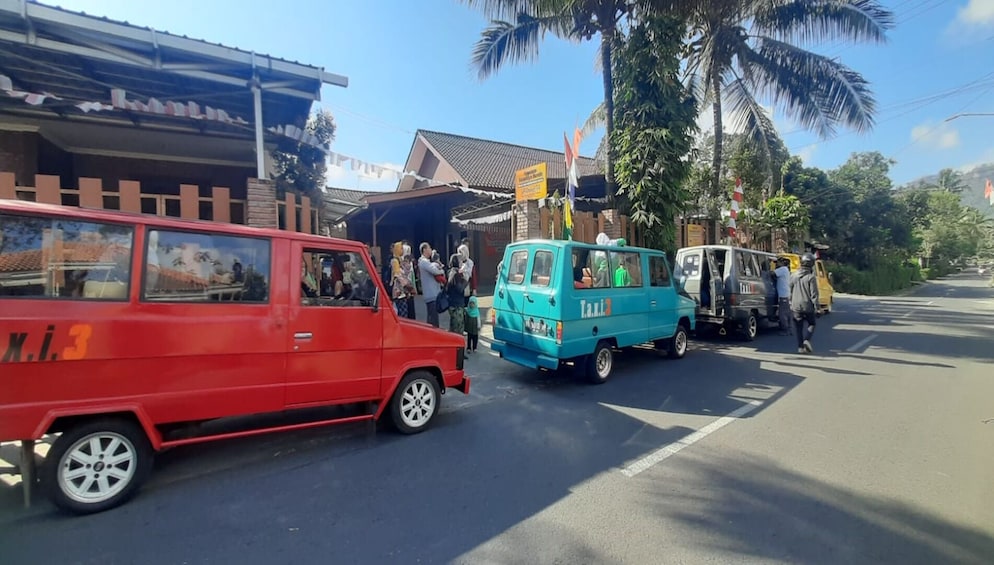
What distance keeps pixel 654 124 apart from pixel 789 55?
6525 mm

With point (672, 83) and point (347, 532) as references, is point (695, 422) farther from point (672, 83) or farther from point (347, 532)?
point (672, 83)

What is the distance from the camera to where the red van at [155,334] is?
9.26 feet

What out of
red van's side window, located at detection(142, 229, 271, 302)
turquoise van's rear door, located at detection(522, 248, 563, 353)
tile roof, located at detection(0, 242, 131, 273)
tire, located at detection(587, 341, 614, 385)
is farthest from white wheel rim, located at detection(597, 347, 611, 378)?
tile roof, located at detection(0, 242, 131, 273)

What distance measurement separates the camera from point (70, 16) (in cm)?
595

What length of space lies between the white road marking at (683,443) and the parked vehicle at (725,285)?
4476mm

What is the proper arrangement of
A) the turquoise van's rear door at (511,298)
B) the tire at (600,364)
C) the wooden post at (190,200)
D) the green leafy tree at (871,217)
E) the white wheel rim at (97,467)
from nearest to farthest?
the white wheel rim at (97,467), the tire at (600,364), the turquoise van's rear door at (511,298), the wooden post at (190,200), the green leafy tree at (871,217)

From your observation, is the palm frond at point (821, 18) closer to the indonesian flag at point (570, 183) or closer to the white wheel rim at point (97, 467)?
the indonesian flag at point (570, 183)

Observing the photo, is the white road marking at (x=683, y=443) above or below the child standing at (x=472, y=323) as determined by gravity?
below

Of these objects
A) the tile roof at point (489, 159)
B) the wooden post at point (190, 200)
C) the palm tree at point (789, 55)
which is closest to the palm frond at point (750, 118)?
the palm tree at point (789, 55)

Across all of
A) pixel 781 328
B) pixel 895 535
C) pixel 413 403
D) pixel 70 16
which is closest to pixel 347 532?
pixel 413 403

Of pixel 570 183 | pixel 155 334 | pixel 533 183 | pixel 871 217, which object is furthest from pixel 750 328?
pixel 871 217

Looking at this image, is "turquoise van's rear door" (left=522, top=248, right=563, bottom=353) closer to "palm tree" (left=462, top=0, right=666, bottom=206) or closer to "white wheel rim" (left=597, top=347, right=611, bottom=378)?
"white wheel rim" (left=597, top=347, right=611, bottom=378)

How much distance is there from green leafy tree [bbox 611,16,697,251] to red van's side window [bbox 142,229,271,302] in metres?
9.44

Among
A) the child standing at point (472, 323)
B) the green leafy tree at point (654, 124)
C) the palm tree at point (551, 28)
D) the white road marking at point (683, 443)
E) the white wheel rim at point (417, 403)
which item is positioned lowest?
the white road marking at point (683, 443)
